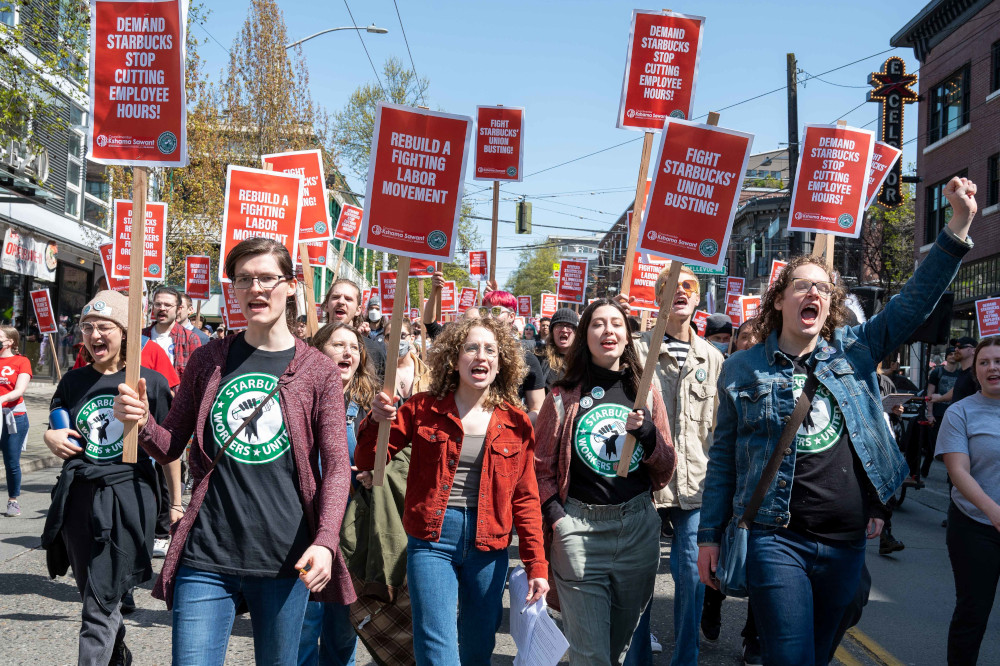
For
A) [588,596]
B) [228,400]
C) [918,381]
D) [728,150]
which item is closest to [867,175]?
[728,150]

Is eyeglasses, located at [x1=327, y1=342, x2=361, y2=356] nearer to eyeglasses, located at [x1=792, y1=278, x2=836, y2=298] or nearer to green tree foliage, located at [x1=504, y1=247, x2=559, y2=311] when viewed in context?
eyeglasses, located at [x1=792, y1=278, x2=836, y2=298]

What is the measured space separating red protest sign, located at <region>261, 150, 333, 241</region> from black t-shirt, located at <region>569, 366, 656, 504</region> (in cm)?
459

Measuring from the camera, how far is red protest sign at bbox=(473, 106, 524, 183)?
947cm

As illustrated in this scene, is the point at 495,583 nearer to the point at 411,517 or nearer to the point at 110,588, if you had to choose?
the point at 411,517

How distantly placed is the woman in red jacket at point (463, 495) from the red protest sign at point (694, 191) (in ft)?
3.40

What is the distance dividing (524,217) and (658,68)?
21805 mm

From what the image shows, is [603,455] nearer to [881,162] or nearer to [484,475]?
[484,475]

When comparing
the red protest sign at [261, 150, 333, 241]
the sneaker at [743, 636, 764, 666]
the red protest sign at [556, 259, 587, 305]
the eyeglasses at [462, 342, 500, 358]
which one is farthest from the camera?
the red protest sign at [556, 259, 587, 305]

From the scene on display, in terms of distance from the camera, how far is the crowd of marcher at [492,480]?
320 centimetres

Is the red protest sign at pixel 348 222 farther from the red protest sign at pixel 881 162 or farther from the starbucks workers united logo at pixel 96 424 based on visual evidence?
the starbucks workers united logo at pixel 96 424

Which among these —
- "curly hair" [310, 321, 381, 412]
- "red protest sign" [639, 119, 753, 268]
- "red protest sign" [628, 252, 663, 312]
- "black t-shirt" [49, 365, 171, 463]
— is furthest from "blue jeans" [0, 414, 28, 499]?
"red protest sign" [639, 119, 753, 268]

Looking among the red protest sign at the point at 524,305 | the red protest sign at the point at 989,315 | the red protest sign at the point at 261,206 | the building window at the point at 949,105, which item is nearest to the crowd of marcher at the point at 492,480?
the red protest sign at the point at 261,206

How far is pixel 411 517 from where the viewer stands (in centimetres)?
401

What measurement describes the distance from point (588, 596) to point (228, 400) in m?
1.80
